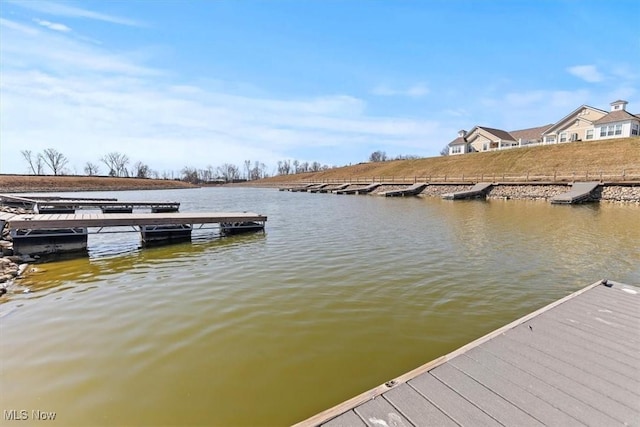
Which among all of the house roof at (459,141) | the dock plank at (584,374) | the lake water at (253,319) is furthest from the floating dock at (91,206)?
the house roof at (459,141)

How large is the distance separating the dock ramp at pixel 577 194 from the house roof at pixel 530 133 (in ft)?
A: 125

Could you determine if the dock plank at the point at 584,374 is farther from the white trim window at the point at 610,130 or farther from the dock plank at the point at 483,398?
the white trim window at the point at 610,130

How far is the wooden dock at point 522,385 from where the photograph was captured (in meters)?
2.46

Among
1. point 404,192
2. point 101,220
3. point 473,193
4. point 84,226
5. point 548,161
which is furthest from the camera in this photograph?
point 548,161

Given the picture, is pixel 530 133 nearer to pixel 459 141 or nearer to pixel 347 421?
pixel 459 141

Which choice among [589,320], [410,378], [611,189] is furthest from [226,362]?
[611,189]

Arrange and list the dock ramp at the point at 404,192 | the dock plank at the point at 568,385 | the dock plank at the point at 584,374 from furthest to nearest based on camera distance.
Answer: the dock ramp at the point at 404,192, the dock plank at the point at 584,374, the dock plank at the point at 568,385

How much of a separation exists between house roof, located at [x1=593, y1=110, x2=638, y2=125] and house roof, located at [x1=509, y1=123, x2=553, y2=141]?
13201 mm

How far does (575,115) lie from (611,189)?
1215 inches

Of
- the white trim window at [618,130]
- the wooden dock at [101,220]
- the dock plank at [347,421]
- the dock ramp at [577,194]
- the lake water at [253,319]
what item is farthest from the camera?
the white trim window at [618,130]

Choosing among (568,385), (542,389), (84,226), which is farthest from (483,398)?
(84,226)

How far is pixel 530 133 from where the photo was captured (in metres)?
61.0

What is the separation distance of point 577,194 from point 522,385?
27.9 meters

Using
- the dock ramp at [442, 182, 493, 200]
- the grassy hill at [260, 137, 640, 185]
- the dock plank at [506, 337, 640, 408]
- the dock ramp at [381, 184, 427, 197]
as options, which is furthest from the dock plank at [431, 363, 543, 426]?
the grassy hill at [260, 137, 640, 185]
